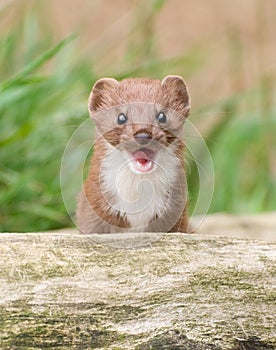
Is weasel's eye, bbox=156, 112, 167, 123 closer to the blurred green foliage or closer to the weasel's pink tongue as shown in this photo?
the weasel's pink tongue

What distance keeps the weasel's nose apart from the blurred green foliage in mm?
658

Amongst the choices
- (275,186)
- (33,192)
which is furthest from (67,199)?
(275,186)

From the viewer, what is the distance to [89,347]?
2.03 meters

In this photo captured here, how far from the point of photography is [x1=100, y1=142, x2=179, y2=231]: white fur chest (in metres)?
2.56

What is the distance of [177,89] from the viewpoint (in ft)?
8.78

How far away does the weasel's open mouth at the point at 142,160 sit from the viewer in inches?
97.2

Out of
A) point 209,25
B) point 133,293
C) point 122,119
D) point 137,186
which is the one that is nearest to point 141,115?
point 122,119

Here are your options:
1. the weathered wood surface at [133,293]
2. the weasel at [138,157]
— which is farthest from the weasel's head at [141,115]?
the weathered wood surface at [133,293]

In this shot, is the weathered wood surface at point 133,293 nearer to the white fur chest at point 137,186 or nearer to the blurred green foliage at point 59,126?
the white fur chest at point 137,186

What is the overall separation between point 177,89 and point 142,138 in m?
0.33

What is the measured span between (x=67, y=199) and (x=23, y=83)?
54 centimetres

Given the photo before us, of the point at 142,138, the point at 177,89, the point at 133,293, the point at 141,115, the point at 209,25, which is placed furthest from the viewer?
the point at 209,25

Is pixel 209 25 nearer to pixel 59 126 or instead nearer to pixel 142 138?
pixel 59 126

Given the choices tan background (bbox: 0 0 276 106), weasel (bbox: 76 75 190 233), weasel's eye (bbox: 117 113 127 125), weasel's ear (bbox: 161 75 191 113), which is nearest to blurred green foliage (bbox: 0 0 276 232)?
weasel's ear (bbox: 161 75 191 113)
